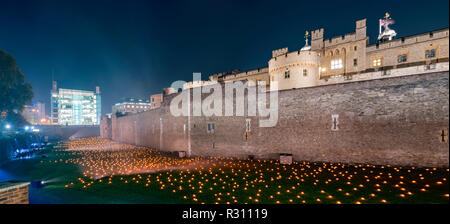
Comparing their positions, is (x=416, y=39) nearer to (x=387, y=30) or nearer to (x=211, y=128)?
(x=387, y=30)

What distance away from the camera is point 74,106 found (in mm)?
112000

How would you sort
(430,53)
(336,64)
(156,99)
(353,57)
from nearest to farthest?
(430,53) → (353,57) → (336,64) → (156,99)

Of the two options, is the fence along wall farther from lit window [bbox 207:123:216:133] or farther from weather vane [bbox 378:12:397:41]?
weather vane [bbox 378:12:397:41]

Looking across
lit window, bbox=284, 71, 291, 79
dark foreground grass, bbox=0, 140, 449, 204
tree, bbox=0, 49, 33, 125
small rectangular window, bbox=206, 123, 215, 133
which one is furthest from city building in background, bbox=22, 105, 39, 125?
lit window, bbox=284, 71, 291, 79

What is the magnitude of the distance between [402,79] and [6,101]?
2017 inches

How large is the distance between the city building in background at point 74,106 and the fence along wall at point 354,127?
125m

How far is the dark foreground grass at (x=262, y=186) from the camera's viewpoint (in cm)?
699

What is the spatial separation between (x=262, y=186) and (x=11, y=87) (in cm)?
A: 4597

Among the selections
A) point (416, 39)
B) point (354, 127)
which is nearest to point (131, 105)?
point (354, 127)

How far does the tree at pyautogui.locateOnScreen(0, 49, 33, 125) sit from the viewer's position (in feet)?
96.2
